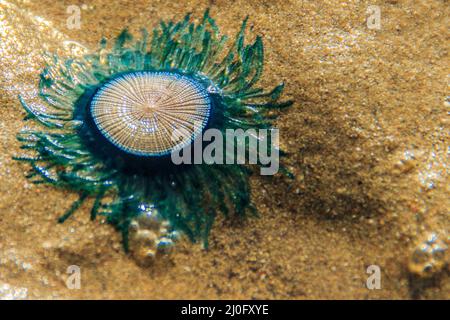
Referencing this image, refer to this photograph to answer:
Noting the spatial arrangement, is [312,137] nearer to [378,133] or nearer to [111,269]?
[378,133]

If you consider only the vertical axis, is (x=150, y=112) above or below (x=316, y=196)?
above

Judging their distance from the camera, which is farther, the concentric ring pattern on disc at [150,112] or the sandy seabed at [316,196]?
the concentric ring pattern on disc at [150,112]

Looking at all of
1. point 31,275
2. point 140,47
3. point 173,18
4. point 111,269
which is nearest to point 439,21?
point 173,18

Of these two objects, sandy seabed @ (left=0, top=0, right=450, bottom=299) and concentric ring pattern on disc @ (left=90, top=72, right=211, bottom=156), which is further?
concentric ring pattern on disc @ (left=90, top=72, right=211, bottom=156)
